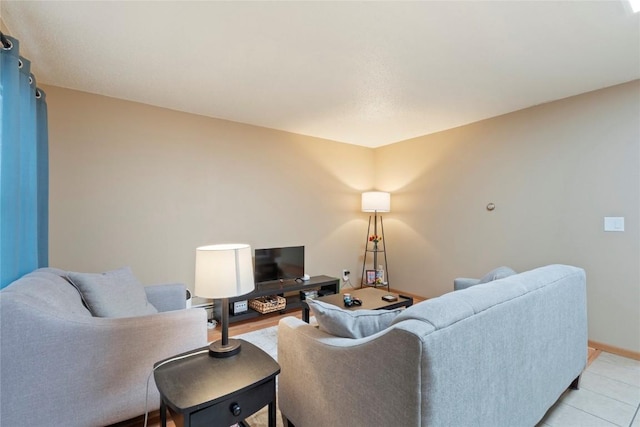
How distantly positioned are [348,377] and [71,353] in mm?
1409

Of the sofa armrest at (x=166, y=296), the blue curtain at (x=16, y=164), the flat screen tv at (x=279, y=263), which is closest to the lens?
the blue curtain at (x=16, y=164)

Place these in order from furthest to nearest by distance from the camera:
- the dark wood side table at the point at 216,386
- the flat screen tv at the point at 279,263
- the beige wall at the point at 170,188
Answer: the flat screen tv at the point at 279,263, the beige wall at the point at 170,188, the dark wood side table at the point at 216,386

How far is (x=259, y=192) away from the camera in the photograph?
3.89m

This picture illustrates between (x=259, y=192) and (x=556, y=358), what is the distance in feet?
10.8

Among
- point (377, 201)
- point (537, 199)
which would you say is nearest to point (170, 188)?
point (377, 201)

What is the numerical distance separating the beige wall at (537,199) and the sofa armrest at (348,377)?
2.95 metres

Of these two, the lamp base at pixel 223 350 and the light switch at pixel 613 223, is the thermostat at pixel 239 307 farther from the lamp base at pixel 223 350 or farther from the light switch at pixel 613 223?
the light switch at pixel 613 223

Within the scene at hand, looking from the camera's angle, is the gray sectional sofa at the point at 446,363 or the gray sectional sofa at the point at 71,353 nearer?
the gray sectional sofa at the point at 446,363

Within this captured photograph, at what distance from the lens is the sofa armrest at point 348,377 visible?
0.97 meters

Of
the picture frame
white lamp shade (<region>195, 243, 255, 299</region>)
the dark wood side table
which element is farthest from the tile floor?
the picture frame

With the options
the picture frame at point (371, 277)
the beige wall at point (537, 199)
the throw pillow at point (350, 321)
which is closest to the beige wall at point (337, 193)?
the beige wall at point (537, 199)

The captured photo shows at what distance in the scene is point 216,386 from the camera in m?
1.22

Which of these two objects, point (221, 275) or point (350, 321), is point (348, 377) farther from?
point (221, 275)

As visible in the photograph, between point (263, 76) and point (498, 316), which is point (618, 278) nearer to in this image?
point (498, 316)
